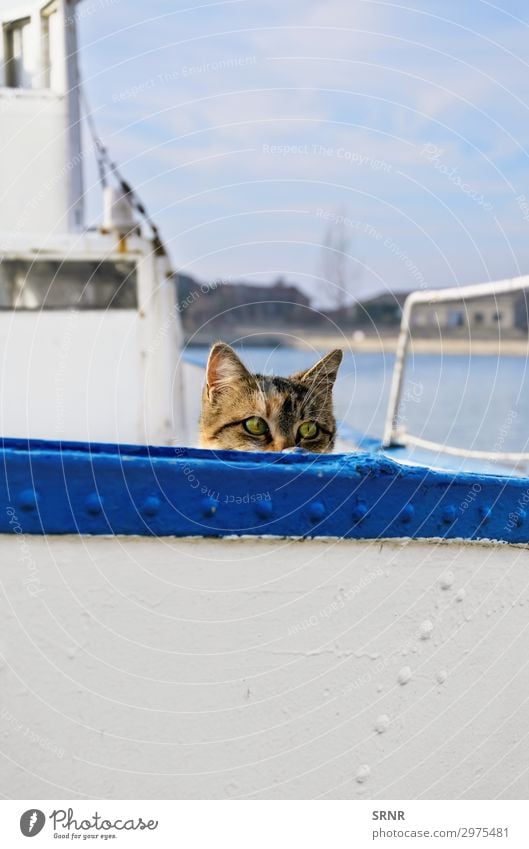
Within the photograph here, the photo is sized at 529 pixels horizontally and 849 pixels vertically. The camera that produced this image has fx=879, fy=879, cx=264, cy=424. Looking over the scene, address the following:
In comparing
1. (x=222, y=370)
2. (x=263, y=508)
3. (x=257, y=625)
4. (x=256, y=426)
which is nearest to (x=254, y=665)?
(x=257, y=625)

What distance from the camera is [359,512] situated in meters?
1.61

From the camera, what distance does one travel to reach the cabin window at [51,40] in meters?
5.20

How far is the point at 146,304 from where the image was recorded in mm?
5449

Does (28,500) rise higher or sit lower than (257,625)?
higher

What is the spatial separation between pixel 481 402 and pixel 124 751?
23.5m

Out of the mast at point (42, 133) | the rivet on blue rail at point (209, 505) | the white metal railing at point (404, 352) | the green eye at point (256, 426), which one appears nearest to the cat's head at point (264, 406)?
the green eye at point (256, 426)

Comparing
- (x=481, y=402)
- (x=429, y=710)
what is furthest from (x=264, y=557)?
(x=481, y=402)

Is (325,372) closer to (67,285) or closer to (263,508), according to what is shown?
(263,508)

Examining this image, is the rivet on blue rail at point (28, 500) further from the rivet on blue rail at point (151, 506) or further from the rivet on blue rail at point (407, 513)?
the rivet on blue rail at point (407, 513)

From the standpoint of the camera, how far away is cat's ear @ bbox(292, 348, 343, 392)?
2865 mm

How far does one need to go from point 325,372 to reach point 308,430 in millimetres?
219

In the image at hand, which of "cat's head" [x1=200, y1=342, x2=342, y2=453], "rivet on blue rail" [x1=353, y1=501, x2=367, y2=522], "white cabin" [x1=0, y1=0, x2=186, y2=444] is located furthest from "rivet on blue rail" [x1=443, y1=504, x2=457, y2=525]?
"white cabin" [x1=0, y1=0, x2=186, y2=444]

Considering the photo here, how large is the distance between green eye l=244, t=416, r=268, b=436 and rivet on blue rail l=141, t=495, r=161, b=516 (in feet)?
4.08

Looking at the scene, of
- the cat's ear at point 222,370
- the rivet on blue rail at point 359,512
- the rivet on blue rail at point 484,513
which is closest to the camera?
the rivet on blue rail at point 359,512
